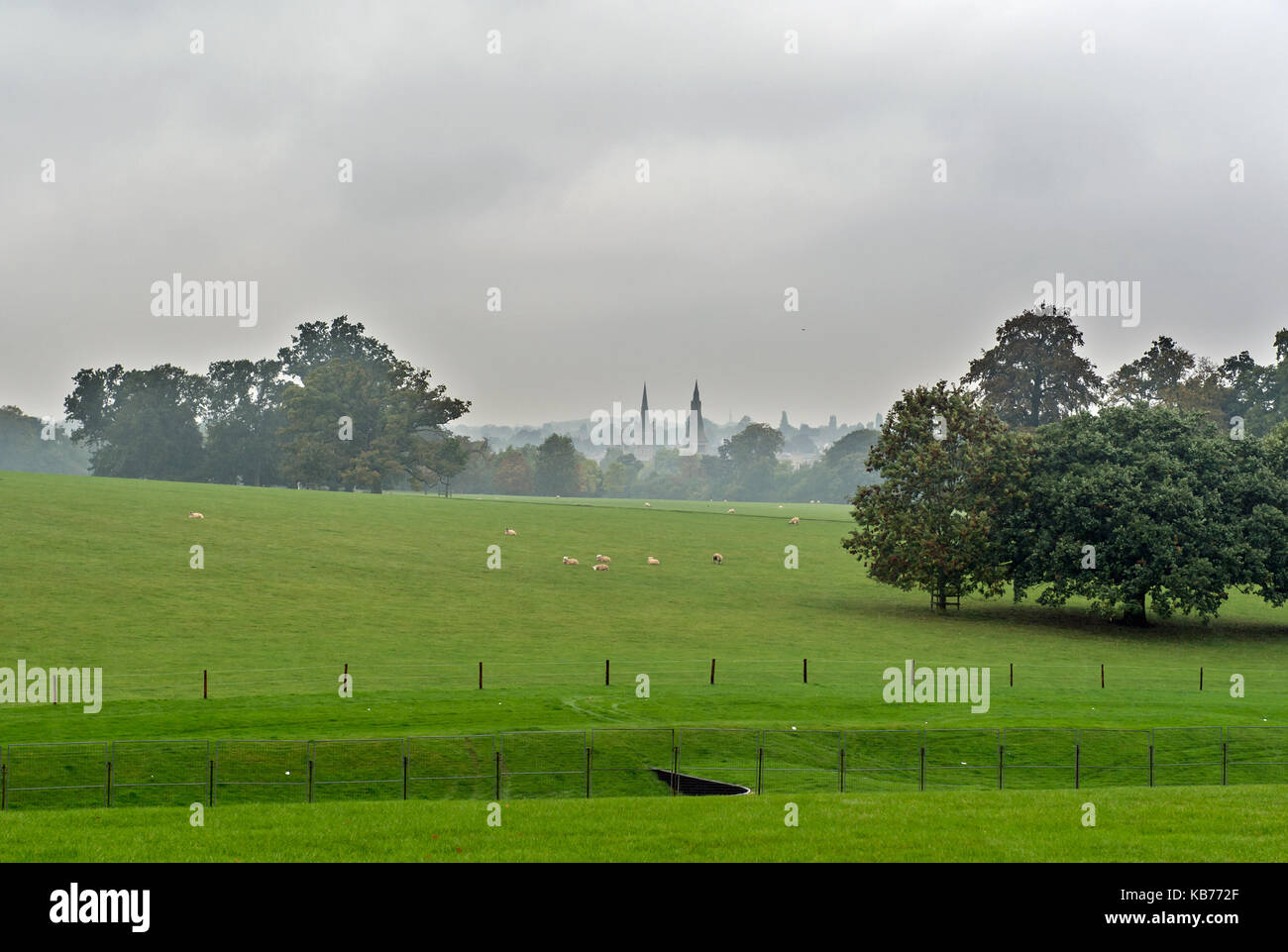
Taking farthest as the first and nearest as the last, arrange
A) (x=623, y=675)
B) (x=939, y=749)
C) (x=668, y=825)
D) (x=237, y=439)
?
1. (x=237, y=439)
2. (x=623, y=675)
3. (x=939, y=749)
4. (x=668, y=825)

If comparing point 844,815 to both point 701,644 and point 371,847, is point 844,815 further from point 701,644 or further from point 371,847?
point 701,644

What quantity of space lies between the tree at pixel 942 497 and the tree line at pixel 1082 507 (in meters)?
0.09

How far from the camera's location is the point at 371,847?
22.6m

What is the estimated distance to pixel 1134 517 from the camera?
236 ft

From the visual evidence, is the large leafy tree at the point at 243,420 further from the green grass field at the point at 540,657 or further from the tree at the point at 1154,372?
the tree at the point at 1154,372

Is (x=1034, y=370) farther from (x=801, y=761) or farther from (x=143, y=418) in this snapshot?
(x=143, y=418)

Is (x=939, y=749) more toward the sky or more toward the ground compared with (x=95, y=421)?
more toward the ground

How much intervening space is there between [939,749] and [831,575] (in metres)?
63.1

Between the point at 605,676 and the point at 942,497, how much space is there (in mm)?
35592

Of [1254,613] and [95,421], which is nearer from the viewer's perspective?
[1254,613]

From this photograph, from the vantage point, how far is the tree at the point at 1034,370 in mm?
132000

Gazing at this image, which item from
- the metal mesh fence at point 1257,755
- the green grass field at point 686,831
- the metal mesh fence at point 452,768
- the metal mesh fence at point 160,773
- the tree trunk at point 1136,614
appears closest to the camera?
the green grass field at point 686,831

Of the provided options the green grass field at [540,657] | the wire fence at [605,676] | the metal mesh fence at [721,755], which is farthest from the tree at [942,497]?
the metal mesh fence at [721,755]
